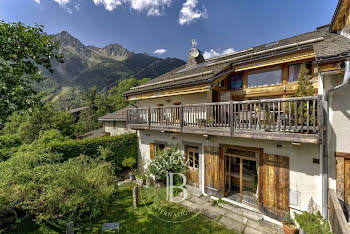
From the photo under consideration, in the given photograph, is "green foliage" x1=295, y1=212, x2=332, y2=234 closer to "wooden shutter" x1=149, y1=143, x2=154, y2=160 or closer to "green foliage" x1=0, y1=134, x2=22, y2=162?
"wooden shutter" x1=149, y1=143, x2=154, y2=160

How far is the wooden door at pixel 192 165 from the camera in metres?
9.01

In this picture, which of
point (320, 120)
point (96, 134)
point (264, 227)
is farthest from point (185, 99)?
point (96, 134)

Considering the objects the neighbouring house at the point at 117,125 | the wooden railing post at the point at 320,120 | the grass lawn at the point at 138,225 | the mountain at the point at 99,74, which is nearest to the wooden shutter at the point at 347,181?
the wooden railing post at the point at 320,120

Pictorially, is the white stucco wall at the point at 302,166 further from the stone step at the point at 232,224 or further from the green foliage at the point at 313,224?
the stone step at the point at 232,224

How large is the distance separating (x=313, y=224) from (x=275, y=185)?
173 cm

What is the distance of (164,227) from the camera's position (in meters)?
6.16

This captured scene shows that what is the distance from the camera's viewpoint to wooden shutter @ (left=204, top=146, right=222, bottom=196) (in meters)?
7.85

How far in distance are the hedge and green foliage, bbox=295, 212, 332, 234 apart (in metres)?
10.5

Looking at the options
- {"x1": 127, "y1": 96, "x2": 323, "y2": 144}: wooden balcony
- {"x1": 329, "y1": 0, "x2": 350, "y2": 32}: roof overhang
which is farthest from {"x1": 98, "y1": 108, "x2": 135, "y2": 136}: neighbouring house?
{"x1": 329, "y1": 0, "x2": 350, "y2": 32}: roof overhang

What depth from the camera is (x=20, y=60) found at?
5.39 metres

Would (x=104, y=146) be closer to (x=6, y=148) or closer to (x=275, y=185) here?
(x=6, y=148)

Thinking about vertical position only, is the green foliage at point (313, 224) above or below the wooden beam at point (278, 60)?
below

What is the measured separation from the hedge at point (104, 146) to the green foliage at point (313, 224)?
10506 mm

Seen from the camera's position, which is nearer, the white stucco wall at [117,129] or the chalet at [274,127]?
the chalet at [274,127]
